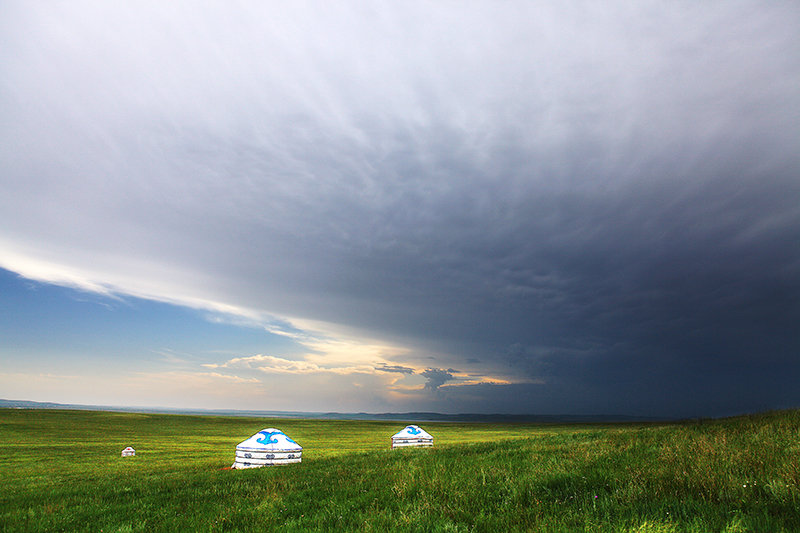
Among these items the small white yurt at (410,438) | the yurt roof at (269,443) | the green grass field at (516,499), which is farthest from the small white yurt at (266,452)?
the small white yurt at (410,438)

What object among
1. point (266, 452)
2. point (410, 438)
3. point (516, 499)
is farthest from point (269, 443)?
point (516, 499)

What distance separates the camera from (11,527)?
8.11 meters

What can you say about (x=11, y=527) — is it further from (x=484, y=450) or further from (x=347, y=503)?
(x=484, y=450)

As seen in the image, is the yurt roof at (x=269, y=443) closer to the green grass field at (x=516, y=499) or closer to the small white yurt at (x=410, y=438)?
the green grass field at (x=516, y=499)

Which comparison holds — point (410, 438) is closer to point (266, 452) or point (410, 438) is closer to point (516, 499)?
point (266, 452)


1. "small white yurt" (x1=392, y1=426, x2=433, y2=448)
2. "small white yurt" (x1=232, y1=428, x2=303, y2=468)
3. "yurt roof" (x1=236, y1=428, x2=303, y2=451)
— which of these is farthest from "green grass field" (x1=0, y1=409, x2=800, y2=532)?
"small white yurt" (x1=392, y1=426, x2=433, y2=448)

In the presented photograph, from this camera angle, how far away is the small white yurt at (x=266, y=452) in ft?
68.3

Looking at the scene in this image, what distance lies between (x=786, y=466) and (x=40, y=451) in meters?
76.7

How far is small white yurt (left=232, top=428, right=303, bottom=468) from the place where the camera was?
20.8 metres

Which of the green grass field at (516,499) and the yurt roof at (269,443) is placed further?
the yurt roof at (269,443)

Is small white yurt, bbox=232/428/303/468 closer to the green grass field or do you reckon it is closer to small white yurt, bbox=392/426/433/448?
the green grass field

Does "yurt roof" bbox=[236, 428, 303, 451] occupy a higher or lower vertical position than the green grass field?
lower

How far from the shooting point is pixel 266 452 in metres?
20.9

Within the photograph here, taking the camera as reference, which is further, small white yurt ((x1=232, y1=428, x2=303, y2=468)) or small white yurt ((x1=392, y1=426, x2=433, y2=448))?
small white yurt ((x1=392, y1=426, x2=433, y2=448))
